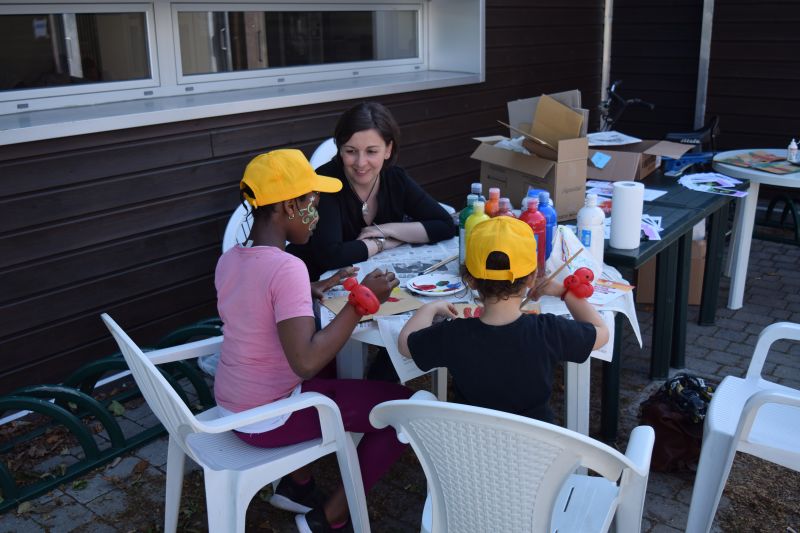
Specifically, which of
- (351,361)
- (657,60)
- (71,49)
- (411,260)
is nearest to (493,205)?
(411,260)

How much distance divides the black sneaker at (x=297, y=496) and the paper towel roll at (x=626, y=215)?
1469mm

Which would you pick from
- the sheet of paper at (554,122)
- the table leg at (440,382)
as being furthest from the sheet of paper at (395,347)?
the sheet of paper at (554,122)

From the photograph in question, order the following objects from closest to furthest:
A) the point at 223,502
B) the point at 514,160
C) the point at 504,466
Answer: the point at 504,466
the point at 223,502
the point at 514,160

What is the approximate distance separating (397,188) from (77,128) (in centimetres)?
139

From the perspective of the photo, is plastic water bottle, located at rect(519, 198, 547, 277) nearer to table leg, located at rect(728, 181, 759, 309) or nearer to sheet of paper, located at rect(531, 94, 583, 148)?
sheet of paper, located at rect(531, 94, 583, 148)

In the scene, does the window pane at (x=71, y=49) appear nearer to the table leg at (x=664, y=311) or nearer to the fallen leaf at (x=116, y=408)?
the fallen leaf at (x=116, y=408)

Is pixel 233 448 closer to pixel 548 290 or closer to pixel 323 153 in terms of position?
pixel 548 290

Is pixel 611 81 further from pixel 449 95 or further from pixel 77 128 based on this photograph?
pixel 77 128

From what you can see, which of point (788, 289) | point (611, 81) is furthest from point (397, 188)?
point (611, 81)

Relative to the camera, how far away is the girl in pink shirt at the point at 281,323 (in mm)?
2141

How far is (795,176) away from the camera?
4129 millimetres

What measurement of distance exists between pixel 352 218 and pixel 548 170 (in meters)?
0.85

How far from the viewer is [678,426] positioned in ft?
9.70

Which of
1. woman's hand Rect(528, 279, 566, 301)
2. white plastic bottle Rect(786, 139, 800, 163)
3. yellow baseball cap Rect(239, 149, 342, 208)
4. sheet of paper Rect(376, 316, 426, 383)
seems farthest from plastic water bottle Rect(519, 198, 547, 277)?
white plastic bottle Rect(786, 139, 800, 163)
